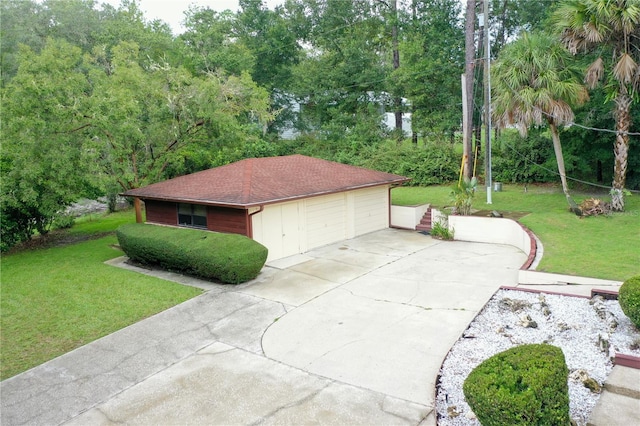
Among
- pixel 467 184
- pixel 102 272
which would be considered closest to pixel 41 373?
pixel 102 272

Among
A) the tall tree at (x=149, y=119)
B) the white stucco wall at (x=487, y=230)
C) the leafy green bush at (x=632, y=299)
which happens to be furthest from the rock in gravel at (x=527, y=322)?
the tall tree at (x=149, y=119)

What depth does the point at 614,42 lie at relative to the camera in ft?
46.5

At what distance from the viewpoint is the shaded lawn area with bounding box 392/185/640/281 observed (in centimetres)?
1013

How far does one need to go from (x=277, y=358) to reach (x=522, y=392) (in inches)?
161

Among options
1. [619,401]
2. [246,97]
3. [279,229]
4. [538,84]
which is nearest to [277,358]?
[619,401]

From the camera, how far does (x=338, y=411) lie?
5766 mm

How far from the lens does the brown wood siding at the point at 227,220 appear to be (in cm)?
1298

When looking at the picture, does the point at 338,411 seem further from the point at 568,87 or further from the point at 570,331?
the point at 568,87

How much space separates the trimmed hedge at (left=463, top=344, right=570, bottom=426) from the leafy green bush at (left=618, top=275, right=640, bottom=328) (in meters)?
2.68

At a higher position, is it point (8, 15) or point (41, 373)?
point (8, 15)

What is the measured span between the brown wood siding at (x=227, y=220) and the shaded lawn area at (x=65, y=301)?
250 centimetres

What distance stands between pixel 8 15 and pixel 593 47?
4157 cm

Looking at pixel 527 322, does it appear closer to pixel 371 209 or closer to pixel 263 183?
pixel 263 183

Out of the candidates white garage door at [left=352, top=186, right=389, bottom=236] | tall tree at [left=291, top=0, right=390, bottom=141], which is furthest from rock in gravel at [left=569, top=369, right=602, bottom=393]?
tall tree at [left=291, top=0, right=390, bottom=141]
